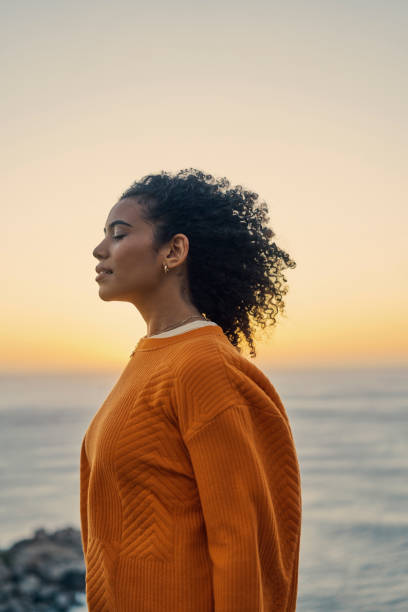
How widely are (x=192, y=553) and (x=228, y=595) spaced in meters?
0.13

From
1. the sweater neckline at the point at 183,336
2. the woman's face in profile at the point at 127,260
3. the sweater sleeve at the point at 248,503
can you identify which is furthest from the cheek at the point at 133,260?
the sweater sleeve at the point at 248,503

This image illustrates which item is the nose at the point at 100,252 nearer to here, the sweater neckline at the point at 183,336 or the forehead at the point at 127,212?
the forehead at the point at 127,212

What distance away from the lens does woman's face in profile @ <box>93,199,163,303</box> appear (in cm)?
158

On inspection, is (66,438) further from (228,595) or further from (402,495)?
(228,595)

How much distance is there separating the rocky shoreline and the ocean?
3085mm

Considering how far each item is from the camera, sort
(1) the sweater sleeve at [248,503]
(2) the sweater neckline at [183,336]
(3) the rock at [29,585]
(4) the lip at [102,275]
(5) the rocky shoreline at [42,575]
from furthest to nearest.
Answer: (3) the rock at [29,585] < (5) the rocky shoreline at [42,575] < (4) the lip at [102,275] < (2) the sweater neckline at [183,336] < (1) the sweater sleeve at [248,503]

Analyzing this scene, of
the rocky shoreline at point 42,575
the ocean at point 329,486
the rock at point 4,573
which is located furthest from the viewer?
the ocean at point 329,486

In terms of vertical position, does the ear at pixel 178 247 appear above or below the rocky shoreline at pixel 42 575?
above

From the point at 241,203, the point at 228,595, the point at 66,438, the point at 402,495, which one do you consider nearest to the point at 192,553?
the point at 228,595

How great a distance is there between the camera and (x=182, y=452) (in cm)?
134

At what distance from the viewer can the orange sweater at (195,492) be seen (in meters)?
1.24

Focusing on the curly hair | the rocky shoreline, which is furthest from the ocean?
the curly hair

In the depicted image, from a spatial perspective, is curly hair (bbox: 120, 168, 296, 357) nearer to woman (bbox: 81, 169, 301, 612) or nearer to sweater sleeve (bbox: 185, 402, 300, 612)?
woman (bbox: 81, 169, 301, 612)

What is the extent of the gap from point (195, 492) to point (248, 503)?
5.5 inches
